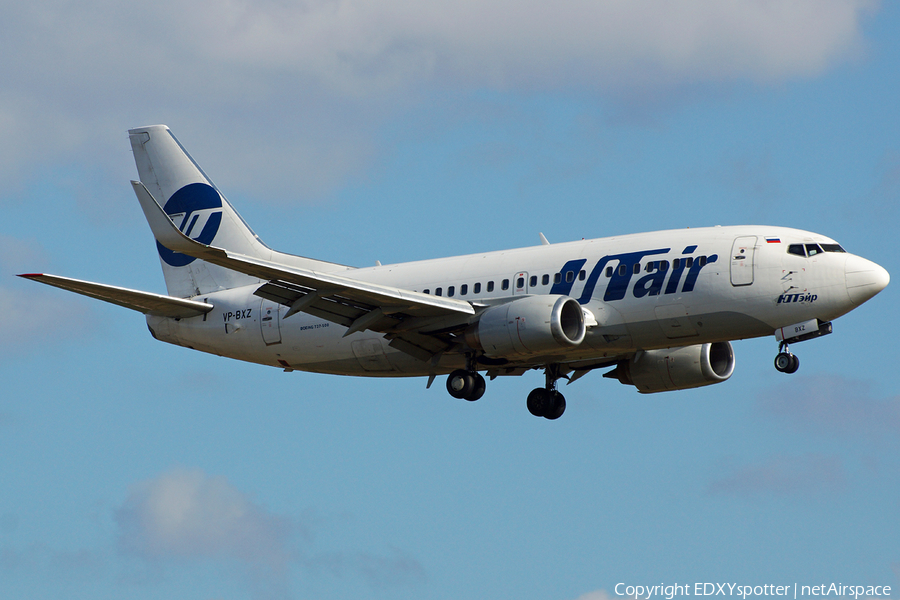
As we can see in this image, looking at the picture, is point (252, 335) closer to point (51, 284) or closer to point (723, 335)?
point (51, 284)

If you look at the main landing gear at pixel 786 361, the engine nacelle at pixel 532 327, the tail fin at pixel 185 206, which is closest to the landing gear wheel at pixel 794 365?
the main landing gear at pixel 786 361

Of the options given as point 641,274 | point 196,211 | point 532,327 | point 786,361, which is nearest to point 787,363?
point 786,361

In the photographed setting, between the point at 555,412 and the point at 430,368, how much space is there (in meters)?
5.14

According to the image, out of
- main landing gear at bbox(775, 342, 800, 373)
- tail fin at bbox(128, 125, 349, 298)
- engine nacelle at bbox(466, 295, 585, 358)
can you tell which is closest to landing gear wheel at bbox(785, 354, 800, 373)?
main landing gear at bbox(775, 342, 800, 373)

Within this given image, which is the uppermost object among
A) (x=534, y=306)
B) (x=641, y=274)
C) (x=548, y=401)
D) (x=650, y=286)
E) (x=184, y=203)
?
(x=184, y=203)

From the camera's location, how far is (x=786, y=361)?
3725 centimetres

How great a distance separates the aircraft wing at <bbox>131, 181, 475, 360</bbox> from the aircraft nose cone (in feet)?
37.1

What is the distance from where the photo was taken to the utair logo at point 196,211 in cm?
4884

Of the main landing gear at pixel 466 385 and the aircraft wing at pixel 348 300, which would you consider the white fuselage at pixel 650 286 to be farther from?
the aircraft wing at pixel 348 300

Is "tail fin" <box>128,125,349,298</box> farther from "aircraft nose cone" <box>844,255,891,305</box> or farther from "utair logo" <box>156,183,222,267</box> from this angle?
"aircraft nose cone" <box>844,255,891,305</box>

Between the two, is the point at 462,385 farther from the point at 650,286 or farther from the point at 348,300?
the point at 650,286

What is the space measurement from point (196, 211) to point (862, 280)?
83.7 feet

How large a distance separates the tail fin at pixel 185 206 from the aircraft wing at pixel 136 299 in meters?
2.07

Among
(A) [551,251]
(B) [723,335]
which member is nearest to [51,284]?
(A) [551,251]
